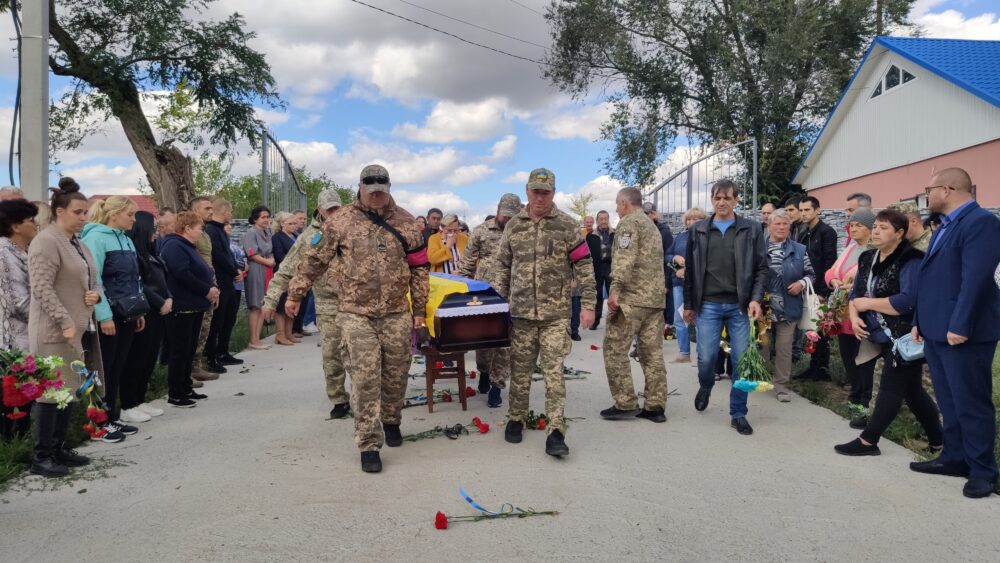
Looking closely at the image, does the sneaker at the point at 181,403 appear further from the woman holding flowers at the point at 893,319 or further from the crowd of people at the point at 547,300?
the woman holding flowers at the point at 893,319

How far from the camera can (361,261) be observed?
16.8 feet

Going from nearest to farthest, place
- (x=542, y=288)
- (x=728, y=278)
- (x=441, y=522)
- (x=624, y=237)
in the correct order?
(x=441, y=522) → (x=542, y=288) → (x=728, y=278) → (x=624, y=237)

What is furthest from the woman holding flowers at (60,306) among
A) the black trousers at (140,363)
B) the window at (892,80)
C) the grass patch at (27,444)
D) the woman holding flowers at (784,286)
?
the window at (892,80)

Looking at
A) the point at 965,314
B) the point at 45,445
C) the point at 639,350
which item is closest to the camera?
the point at 965,314

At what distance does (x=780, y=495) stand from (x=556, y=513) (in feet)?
5.04

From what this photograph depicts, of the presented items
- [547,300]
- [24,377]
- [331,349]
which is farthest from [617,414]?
[24,377]

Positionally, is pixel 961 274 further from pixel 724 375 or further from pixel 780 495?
pixel 724 375

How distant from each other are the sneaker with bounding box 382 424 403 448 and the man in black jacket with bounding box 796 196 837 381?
532cm

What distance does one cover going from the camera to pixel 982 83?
18.6 metres

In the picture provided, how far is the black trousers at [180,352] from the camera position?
7086mm

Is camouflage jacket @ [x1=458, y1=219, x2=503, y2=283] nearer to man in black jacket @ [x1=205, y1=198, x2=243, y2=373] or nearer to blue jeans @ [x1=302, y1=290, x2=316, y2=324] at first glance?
man in black jacket @ [x1=205, y1=198, x2=243, y2=373]

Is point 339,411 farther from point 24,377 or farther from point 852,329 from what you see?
point 852,329

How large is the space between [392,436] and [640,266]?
9.01 feet

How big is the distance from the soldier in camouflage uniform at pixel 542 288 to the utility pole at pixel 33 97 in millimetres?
4659
